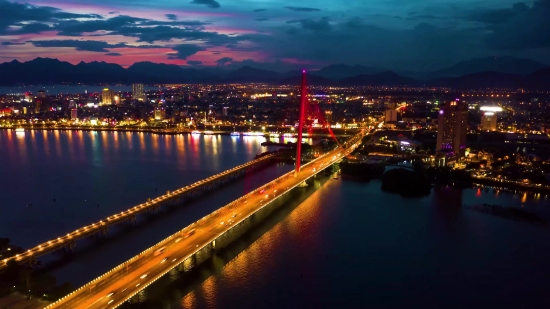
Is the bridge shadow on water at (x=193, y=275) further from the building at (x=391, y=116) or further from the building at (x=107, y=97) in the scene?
the building at (x=107, y=97)

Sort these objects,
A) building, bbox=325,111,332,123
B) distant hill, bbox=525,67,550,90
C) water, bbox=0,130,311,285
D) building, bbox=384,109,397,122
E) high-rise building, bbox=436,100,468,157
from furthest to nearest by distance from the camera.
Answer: distant hill, bbox=525,67,550,90
building, bbox=325,111,332,123
building, bbox=384,109,397,122
high-rise building, bbox=436,100,468,157
water, bbox=0,130,311,285

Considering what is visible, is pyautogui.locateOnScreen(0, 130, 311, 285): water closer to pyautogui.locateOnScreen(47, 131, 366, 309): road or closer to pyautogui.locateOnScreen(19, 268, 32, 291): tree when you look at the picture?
pyautogui.locateOnScreen(19, 268, 32, 291): tree

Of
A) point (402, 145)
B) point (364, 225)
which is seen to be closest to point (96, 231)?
point (364, 225)

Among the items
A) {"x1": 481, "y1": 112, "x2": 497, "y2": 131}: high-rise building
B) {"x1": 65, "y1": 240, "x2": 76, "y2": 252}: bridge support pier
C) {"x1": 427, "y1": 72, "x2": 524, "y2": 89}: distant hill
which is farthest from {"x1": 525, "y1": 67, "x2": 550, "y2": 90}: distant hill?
{"x1": 65, "y1": 240, "x2": 76, "y2": 252}: bridge support pier

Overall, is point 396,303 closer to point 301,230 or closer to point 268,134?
point 301,230

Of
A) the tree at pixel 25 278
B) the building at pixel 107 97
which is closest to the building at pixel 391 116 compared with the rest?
the tree at pixel 25 278

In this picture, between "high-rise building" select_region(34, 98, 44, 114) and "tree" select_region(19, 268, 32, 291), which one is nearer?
"tree" select_region(19, 268, 32, 291)
